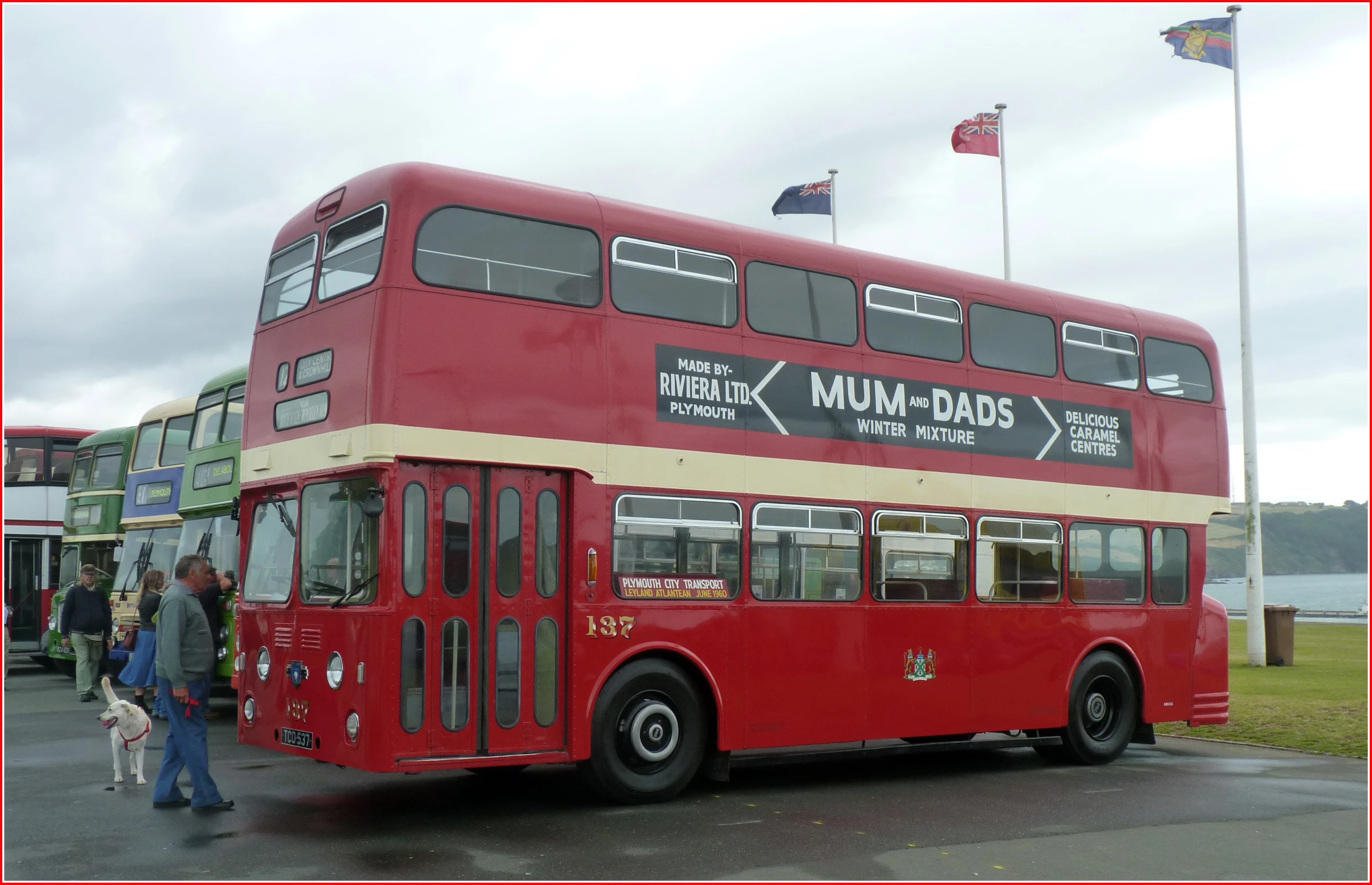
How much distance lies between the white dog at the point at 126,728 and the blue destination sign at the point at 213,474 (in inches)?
245

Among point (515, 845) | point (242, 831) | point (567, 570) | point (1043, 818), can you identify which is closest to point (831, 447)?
point (567, 570)

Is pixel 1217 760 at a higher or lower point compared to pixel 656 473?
lower

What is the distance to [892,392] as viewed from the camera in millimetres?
12219

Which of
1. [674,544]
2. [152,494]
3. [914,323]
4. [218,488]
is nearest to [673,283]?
[674,544]

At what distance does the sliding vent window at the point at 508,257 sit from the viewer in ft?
31.6

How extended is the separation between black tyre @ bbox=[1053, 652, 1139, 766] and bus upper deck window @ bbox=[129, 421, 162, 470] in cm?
1418

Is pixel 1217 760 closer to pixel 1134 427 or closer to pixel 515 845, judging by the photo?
pixel 1134 427

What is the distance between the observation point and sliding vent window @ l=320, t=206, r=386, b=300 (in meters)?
9.68

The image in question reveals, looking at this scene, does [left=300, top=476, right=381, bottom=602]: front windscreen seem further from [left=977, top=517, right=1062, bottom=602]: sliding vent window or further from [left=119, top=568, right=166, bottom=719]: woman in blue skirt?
[left=977, top=517, right=1062, bottom=602]: sliding vent window

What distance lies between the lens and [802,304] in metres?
11.7

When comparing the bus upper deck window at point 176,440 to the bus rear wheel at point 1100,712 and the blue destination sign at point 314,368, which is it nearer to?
the blue destination sign at point 314,368

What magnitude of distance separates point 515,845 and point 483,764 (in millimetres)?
900

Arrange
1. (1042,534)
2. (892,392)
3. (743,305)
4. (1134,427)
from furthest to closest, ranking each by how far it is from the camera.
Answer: (1134,427) < (1042,534) < (892,392) < (743,305)

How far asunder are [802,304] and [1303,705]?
10.3 m
